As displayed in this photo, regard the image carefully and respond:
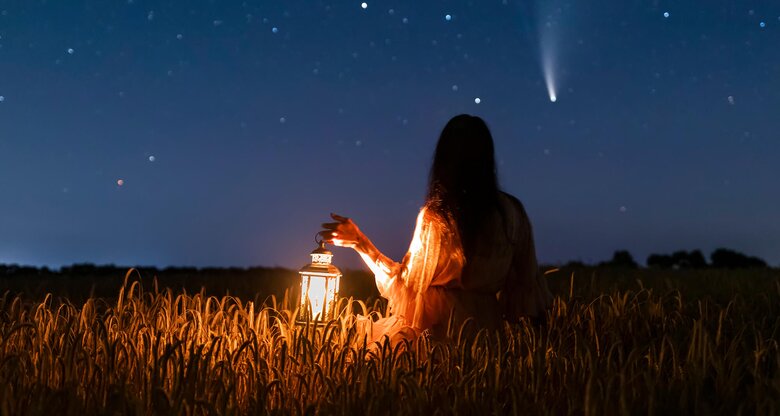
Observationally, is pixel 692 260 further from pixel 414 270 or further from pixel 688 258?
pixel 414 270

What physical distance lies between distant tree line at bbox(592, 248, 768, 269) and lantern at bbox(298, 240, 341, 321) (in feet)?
29.0

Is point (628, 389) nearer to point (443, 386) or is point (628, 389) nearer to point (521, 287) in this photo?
point (443, 386)

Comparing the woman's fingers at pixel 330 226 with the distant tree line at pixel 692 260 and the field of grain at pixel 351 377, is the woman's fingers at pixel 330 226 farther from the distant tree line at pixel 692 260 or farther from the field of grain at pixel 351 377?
the distant tree line at pixel 692 260

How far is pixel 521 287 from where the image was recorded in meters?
4.74

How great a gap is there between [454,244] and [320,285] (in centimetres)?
96

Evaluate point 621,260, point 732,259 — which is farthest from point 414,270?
point 732,259

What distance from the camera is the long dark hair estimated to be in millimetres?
4336

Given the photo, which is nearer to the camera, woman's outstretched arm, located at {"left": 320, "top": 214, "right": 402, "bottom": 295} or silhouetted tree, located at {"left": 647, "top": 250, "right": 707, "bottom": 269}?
woman's outstretched arm, located at {"left": 320, "top": 214, "right": 402, "bottom": 295}

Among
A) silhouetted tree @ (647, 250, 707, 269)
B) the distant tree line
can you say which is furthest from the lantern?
silhouetted tree @ (647, 250, 707, 269)

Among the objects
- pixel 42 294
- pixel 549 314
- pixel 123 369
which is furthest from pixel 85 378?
pixel 42 294

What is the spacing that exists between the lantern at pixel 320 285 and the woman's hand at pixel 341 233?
0.08 m

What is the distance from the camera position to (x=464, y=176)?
4363mm

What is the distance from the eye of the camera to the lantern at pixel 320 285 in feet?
14.8

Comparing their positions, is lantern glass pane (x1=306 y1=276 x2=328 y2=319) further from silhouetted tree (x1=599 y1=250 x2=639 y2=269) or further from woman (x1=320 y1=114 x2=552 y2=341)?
silhouetted tree (x1=599 y1=250 x2=639 y2=269)
